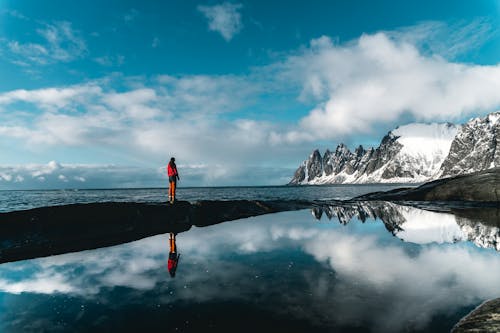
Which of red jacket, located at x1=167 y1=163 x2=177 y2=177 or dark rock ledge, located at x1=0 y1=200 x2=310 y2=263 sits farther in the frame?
red jacket, located at x1=167 y1=163 x2=177 y2=177

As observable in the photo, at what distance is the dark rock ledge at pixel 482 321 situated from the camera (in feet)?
15.6

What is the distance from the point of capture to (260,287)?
7434 millimetres

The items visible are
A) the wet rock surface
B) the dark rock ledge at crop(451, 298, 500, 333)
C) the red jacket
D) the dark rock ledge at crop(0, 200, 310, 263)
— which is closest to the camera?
the dark rock ledge at crop(451, 298, 500, 333)

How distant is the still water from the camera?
18.2 feet

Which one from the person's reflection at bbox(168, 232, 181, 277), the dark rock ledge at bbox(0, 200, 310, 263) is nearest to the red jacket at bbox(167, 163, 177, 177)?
the dark rock ledge at bbox(0, 200, 310, 263)

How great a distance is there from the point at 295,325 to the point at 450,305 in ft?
11.1

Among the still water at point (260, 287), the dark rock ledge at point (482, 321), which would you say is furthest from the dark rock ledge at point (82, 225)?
the dark rock ledge at point (482, 321)

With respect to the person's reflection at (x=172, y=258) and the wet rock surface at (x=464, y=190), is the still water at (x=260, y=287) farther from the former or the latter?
the wet rock surface at (x=464, y=190)

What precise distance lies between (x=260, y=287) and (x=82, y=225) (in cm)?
1272

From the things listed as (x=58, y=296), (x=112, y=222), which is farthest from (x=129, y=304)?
(x=112, y=222)

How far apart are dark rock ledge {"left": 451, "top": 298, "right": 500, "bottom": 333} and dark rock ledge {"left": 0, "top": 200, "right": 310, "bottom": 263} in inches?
525

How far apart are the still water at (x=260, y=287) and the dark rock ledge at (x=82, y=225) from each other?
2.29m

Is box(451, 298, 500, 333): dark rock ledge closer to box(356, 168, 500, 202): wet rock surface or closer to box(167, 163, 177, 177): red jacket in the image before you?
box(167, 163, 177, 177): red jacket

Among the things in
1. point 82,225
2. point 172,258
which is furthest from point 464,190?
point 82,225
